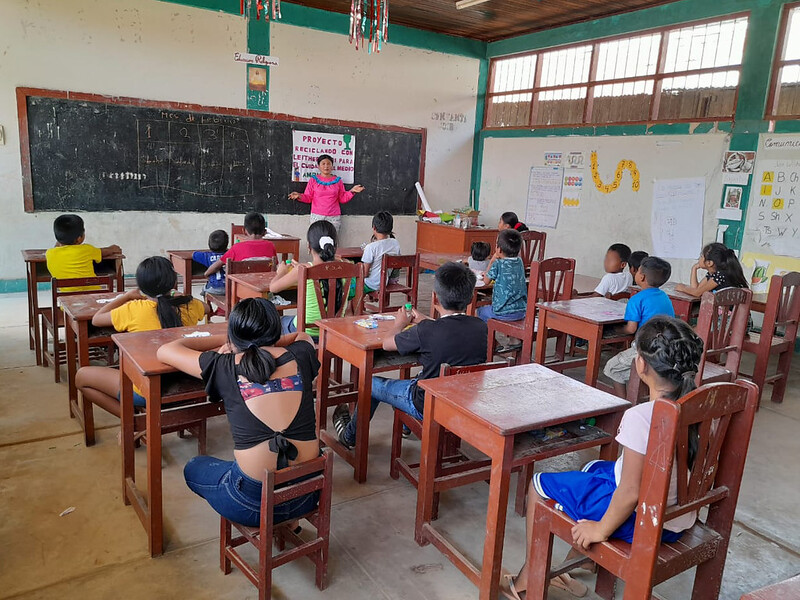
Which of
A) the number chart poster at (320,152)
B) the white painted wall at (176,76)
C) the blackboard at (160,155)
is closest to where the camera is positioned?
the white painted wall at (176,76)

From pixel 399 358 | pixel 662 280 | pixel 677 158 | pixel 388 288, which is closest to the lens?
pixel 399 358

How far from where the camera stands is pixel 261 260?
14.0ft

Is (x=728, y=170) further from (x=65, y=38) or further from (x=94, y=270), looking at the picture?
(x=65, y=38)

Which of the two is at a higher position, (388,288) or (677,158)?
(677,158)

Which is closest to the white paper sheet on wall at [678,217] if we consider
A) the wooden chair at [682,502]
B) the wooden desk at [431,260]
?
the wooden desk at [431,260]

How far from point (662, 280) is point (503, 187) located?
530cm

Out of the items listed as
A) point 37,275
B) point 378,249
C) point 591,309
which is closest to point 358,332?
point 591,309

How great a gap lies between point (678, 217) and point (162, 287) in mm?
5541

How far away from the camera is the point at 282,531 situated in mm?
2070

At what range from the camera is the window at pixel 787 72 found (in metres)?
5.36

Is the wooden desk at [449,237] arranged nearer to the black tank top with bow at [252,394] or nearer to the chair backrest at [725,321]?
the chair backrest at [725,321]

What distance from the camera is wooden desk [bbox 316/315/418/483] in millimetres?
2623

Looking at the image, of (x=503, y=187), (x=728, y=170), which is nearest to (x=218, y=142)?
(x=503, y=187)

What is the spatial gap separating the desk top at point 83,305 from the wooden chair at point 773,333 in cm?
401
